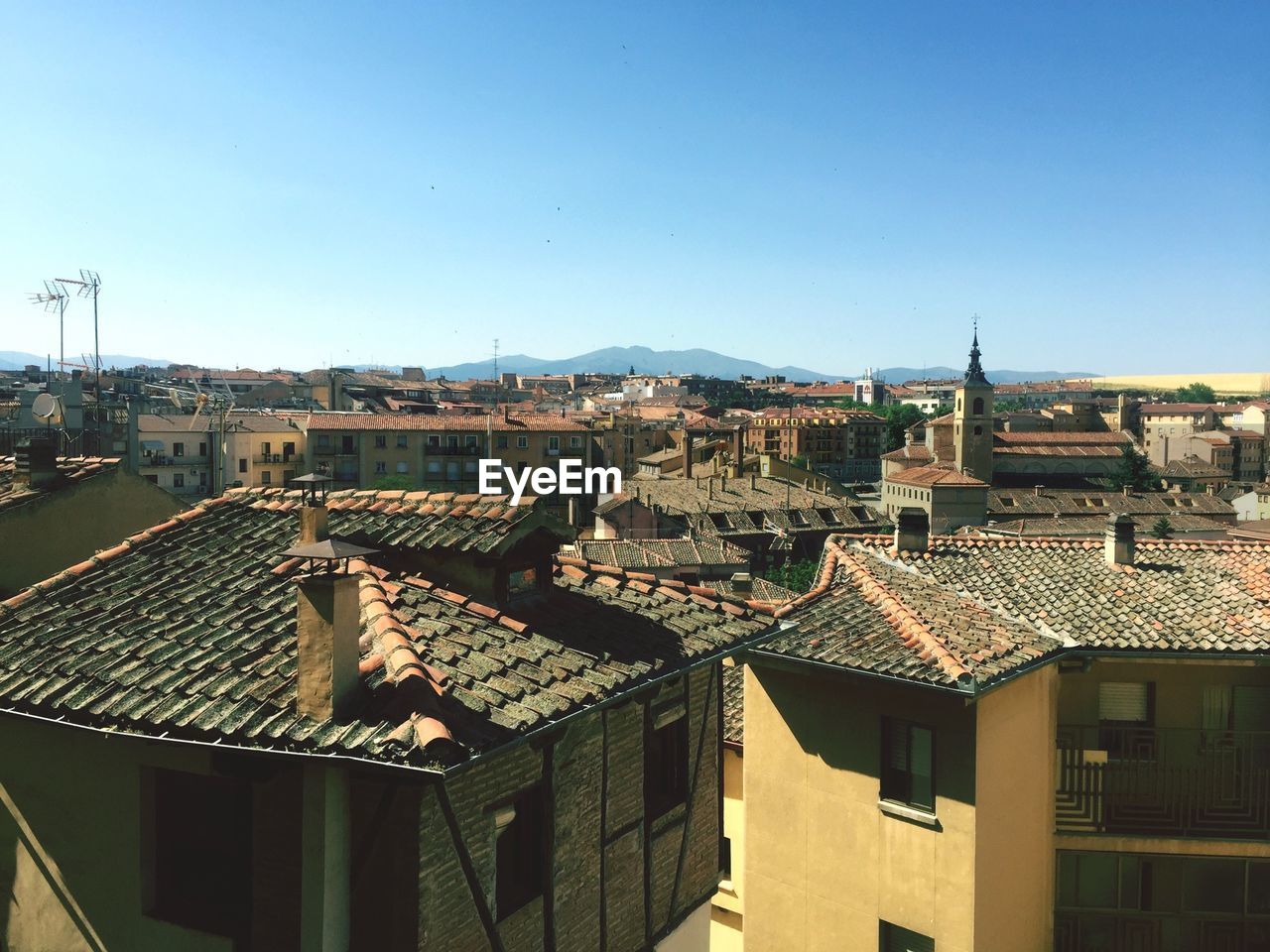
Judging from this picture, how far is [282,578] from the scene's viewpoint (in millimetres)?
7000

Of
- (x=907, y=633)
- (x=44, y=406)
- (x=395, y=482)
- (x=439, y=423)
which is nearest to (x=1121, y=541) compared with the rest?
(x=907, y=633)

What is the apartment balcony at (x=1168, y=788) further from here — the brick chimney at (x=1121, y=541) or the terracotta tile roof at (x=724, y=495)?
the terracotta tile roof at (x=724, y=495)

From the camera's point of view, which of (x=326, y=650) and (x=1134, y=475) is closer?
(x=326, y=650)

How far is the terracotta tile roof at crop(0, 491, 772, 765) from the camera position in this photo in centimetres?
494

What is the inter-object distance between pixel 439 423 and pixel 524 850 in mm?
68984

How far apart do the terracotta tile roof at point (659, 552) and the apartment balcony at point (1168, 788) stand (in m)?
24.4

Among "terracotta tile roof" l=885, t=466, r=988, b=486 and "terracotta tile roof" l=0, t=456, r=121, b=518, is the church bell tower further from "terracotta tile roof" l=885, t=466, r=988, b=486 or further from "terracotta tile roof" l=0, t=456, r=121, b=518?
"terracotta tile roof" l=0, t=456, r=121, b=518

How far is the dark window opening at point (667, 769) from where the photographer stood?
771cm

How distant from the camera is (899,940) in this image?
34.3ft

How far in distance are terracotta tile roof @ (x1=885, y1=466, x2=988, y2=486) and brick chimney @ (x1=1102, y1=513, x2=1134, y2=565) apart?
62.1 metres

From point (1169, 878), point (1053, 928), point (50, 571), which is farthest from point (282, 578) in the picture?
point (1169, 878)

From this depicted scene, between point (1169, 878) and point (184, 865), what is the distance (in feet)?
37.8

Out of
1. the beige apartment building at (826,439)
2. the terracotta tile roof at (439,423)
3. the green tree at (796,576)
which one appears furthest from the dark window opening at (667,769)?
the beige apartment building at (826,439)

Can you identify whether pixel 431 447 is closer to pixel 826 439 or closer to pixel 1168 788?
pixel 1168 788
